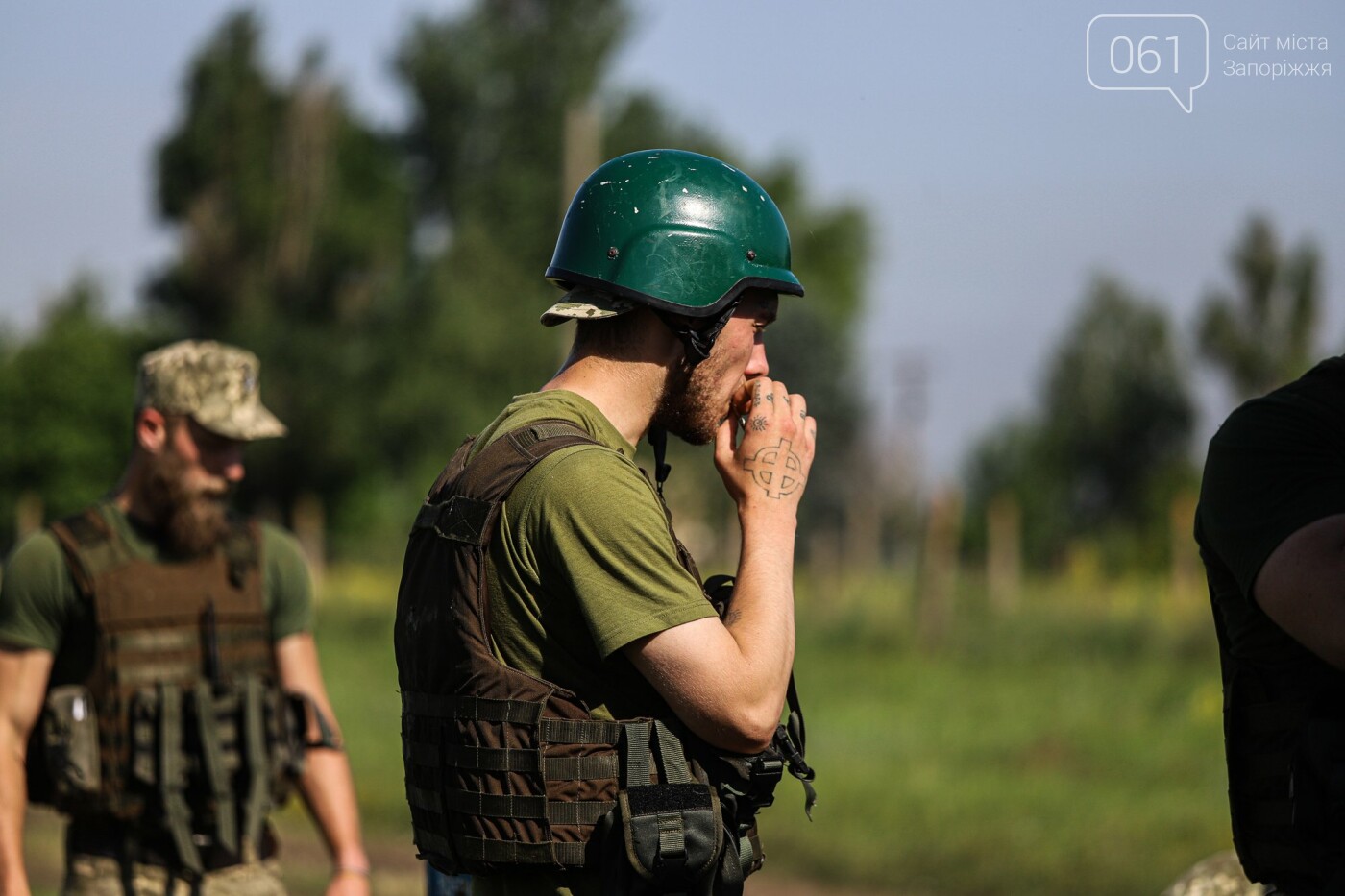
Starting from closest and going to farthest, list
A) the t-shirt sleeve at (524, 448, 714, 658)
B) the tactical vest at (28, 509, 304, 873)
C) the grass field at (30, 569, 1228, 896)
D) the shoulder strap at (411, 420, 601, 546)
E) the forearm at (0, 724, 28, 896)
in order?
1. the t-shirt sleeve at (524, 448, 714, 658)
2. the shoulder strap at (411, 420, 601, 546)
3. the forearm at (0, 724, 28, 896)
4. the tactical vest at (28, 509, 304, 873)
5. the grass field at (30, 569, 1228, 896)

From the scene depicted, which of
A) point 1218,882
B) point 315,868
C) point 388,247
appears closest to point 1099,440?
point 388,247

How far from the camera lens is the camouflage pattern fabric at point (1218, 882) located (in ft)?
15.5

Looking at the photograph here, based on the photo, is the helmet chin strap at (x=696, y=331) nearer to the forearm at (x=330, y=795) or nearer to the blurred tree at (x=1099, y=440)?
the forearm at (x=330, y=795)

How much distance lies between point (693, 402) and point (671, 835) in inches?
30.3

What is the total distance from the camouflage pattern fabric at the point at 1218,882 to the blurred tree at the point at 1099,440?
43008mm

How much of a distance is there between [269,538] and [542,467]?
103 inches

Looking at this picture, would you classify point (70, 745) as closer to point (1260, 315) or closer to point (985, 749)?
point (985, 749)

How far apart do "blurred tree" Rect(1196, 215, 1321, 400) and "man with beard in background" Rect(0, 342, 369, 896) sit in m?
55.3

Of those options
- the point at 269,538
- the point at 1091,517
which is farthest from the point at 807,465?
the point at 1091,517

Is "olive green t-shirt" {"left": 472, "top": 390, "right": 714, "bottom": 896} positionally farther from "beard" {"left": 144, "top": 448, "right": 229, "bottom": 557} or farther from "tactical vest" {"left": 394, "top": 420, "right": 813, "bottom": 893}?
"beard" {"left": 144, "top": 448, "right": 229, "bottom": 557}

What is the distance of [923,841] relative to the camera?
10164 mm

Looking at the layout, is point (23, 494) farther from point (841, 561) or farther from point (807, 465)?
point (807, 465)

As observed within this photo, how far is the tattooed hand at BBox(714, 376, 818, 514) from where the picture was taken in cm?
296

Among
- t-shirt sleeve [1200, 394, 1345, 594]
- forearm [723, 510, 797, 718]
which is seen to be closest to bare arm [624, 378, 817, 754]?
forearm [723, 510, 797, 718]
